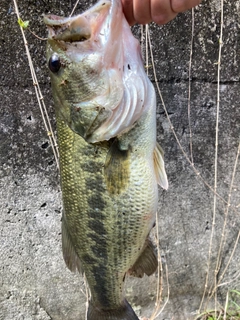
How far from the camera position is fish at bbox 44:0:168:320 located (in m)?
1.33

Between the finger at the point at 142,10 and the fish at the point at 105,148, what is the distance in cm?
8

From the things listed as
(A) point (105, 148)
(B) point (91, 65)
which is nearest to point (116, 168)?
(A) point (105, 148)

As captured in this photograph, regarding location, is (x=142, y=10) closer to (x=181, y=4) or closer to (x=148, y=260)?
(x=181, y=4)

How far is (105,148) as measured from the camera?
1501 millimetres

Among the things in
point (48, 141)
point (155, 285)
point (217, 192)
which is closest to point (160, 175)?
point (48, 141)

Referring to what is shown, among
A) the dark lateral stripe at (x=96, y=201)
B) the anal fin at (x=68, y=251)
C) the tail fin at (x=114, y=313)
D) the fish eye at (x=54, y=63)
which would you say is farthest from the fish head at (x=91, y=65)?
the tail fin at (x=114, y=313)

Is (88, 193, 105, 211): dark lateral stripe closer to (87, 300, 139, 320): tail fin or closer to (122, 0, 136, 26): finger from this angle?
(87, 300, 139, 320): tail fin

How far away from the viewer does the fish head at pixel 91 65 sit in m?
1.27

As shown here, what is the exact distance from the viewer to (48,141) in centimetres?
235

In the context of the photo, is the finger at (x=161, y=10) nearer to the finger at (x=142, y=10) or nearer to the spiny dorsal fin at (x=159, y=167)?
the finger at (x=142, y=10)

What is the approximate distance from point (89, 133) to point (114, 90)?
184 millimetres

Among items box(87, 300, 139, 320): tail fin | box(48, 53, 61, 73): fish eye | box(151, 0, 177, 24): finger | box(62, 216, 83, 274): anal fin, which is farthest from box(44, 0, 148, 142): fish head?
box(87, 300, 139, 320): tail fin

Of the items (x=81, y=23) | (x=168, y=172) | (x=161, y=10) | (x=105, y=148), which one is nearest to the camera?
(x=81, y=23)

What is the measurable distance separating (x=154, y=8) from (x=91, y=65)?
292mm
